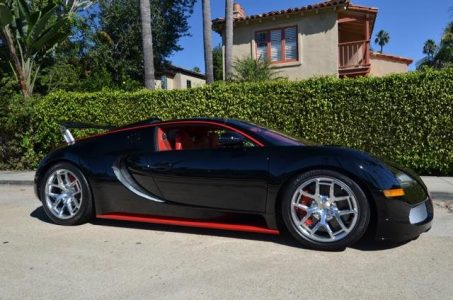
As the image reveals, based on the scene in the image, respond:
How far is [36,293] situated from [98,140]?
7.49 ft

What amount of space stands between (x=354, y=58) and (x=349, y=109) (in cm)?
1067

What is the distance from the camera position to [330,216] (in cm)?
413

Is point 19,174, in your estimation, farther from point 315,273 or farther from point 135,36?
point 135,36

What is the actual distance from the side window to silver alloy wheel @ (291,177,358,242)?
3.13ft

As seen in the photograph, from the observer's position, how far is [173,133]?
523cm

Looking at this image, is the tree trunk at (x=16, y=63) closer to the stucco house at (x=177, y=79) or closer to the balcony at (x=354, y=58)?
the balcony at (x=354, y=58)

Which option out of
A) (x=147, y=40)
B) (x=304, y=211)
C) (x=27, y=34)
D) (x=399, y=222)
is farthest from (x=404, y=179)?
(x=27, y=34)

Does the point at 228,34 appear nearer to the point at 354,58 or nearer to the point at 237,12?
the point at 237,12

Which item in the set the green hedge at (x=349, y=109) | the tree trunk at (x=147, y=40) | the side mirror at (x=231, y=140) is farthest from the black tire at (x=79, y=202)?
the tree trunk at (x=147, y=40)

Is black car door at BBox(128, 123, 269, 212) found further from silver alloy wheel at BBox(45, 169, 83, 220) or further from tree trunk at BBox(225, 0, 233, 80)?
tree trunk at BBox(225, 0, 233, 80)

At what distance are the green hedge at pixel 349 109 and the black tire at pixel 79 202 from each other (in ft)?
15.7

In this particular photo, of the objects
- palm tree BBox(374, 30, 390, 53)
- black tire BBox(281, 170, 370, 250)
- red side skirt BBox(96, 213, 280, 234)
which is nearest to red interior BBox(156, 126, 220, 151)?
red side skirt BBox(96, 213, 280, 234)

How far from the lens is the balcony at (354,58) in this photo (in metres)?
18.2

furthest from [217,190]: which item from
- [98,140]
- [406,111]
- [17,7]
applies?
[17,7]
